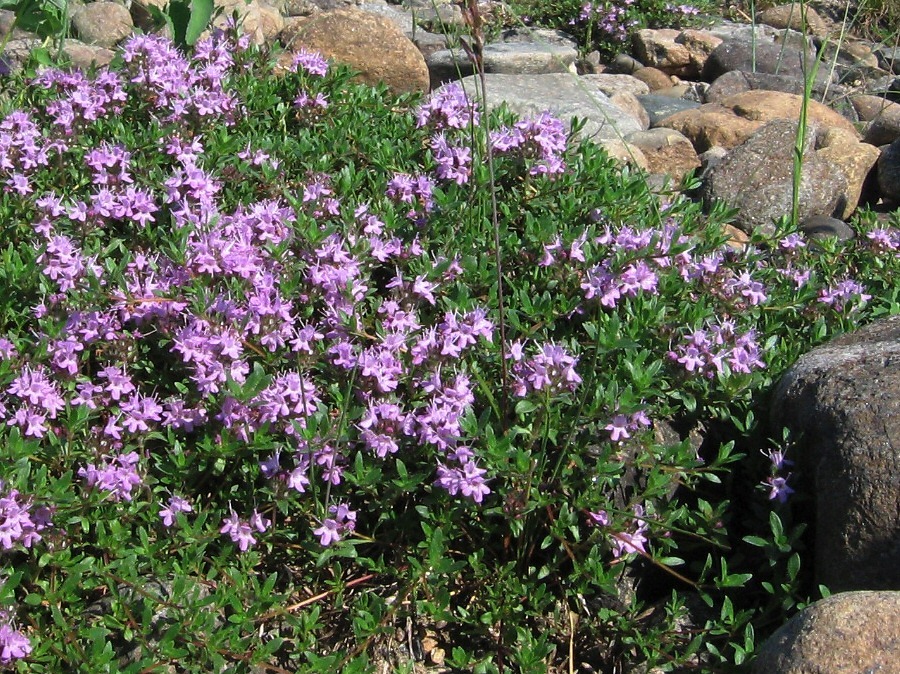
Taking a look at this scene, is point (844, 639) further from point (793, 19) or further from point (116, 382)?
point (793, 19)

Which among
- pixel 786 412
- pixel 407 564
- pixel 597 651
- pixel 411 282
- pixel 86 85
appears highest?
pixel 86 85

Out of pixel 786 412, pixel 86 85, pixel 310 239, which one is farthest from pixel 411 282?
pixel 86 85

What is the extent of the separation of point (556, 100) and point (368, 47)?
47.2 inches

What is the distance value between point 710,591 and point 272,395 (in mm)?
1506

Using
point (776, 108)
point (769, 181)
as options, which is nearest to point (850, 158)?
point (769, 181)

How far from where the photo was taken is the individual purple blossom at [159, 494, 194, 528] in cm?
314

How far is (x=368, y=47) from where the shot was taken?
6.13 metres

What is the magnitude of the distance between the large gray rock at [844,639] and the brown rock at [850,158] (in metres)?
3.90

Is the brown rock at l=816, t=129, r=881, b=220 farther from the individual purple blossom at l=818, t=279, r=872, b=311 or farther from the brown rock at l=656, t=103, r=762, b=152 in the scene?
the individual purple blossom at l=818, t=279, r=872, b=311

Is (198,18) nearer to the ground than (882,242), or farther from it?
farther from it

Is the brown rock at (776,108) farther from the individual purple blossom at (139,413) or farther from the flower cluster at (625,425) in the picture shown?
the individual purple blossom at (139,413)

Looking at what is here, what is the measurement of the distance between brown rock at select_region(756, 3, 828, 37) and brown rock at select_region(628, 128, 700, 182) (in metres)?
5.41

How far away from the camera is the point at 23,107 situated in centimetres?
479

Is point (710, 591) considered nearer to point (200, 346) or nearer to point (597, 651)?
point (597, 651)
